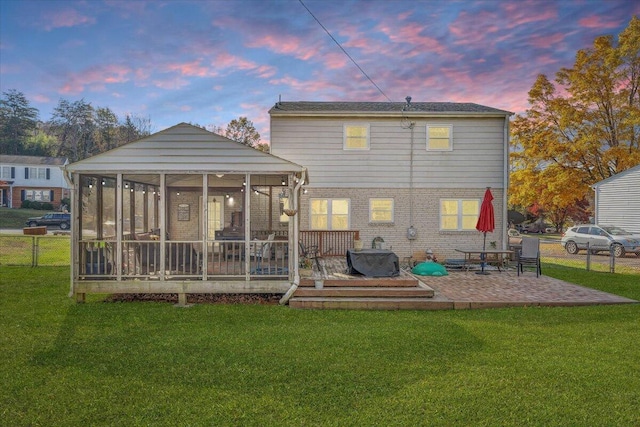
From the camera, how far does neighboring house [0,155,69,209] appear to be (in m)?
43.6

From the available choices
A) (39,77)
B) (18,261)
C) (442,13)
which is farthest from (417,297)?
(39,77)

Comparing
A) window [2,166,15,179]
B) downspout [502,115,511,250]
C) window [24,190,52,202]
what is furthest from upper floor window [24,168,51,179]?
downspout [502,115,511,250]

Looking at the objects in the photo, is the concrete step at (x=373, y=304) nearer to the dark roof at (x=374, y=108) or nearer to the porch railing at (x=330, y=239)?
the porch railing at (x=330, y=239)

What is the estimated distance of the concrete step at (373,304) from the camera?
8.58 metres

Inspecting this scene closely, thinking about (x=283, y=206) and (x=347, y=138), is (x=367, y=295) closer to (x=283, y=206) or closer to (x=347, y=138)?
(x=283, y=206)

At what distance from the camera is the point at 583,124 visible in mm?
26484

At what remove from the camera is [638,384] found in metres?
4.70

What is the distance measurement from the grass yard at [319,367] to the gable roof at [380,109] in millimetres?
8351

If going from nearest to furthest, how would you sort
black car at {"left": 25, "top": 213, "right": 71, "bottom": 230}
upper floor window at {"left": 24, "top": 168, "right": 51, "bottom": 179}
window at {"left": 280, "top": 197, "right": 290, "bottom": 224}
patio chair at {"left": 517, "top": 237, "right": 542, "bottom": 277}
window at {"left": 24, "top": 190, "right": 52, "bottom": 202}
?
patio chair at {"left": 517, "top": 237, "right": 542, "bottom": 277} → window at {"left": 280, "top": 197, "right": 290, "bottom": 224} → black car at {"left": 25, "top": 213, "right": 71, "bottom": 230} → upper floor window at {"left": 24, "top": 168, "right": 51, "bottom": 179} → window at {"left": 24, "top": 190, "right": 52, "bottom": 202}

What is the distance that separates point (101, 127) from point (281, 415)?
5602 centimetres

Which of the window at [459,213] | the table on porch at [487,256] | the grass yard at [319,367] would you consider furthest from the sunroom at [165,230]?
the window at [459,213]

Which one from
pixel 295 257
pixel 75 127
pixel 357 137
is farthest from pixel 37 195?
pixel 295 257

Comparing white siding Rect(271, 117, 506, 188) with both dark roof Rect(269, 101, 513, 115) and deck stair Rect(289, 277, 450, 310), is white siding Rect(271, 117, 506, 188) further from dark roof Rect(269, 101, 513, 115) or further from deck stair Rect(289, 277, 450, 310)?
deck stair Rect(289, 277, 450, 310)

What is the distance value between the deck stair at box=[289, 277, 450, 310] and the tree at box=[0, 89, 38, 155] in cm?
6209
